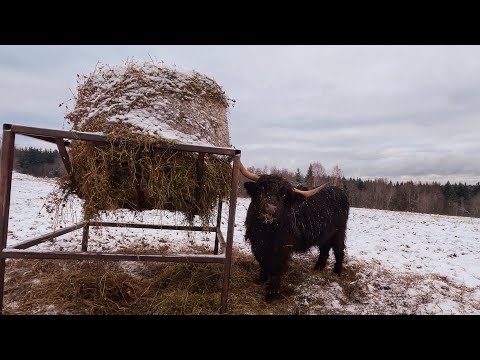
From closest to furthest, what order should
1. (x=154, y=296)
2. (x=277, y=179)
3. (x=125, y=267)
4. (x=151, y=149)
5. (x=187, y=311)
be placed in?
1. (x=151, y=149)
2. (x=187, y=311)
3. (x=154, y=296)
4. (x=277, y=179)
5. (x=125, y=267)

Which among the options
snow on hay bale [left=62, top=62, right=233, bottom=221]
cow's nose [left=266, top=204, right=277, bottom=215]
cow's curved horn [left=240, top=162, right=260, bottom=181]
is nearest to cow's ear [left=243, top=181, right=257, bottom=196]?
cow's curved horn [left=240, top=162, right=260, bottom=181]

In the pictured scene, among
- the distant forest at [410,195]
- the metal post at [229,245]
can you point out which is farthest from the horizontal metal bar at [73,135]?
the distant forest at [410,195]

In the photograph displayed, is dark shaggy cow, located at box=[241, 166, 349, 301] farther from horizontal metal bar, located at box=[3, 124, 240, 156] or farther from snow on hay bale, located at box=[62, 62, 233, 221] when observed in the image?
horizontal metal bar, located at box=[3, 124, 240, 156]

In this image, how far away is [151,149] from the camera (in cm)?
368

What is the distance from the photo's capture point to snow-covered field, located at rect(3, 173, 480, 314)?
199 inches

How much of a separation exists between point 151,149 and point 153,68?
1.22m

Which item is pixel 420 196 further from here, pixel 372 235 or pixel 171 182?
pixel 171 182

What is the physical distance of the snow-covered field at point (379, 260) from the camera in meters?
5.06

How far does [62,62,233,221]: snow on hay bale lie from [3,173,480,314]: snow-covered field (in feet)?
1.48

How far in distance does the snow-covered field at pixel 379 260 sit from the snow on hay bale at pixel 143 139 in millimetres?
452

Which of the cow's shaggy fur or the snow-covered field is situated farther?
the snow-covered field

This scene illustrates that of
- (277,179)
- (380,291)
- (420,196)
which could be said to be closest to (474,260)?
(380,291)

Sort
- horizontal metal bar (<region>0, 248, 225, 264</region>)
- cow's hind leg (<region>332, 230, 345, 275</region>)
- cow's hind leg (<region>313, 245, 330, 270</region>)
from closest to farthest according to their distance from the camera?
horizontal metal bar (<region>0, 248, 225, 264</region>)
cow's hind leg (<region>332, 230, 345, 275</region>)
cow's hind leg (<region>313, 245, 330, 270</region>)

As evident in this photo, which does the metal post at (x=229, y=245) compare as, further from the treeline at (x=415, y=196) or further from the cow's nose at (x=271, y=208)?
the treeline at (x=415, y=196)
